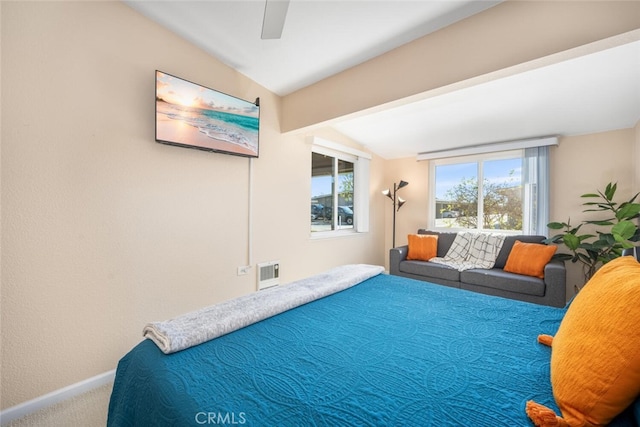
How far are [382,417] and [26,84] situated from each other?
7.98ft

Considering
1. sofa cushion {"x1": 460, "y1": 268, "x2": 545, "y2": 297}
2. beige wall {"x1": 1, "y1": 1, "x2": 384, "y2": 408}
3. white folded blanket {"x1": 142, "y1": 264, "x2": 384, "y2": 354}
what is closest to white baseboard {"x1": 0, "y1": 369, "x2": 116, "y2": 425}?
beige wall {"x1": 1, "y1": 1, "x2": 384, "y2": 408}

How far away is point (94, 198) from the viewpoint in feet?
5.86

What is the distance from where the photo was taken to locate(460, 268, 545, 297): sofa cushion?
8.77 feet

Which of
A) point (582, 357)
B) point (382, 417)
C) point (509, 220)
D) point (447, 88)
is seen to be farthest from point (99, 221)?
point (509, 220)

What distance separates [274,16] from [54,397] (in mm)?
2609

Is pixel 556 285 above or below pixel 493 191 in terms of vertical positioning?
below

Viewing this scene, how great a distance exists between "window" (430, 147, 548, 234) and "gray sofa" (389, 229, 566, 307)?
42 centimetres

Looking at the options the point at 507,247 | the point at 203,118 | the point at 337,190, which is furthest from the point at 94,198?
the point at 507,247

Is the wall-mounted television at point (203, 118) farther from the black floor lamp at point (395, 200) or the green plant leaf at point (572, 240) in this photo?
the green plant leaf at point (572, 240)

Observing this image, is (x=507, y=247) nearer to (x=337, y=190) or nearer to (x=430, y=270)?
(x=430, y=270)

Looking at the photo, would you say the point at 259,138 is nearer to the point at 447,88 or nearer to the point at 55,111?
the point at 55,111

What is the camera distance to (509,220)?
367cm

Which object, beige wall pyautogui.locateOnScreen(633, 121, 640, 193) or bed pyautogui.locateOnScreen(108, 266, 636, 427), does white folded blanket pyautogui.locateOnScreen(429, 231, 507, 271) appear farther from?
bed pyautogui.locateOnScreen(108, 266, 636, 427)

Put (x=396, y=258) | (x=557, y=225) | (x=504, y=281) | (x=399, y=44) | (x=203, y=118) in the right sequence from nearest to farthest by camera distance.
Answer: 1. (x=399, y=44)
2. (x=203, y=118)
3. (x=504, y=281)
4. (x=557, y=225)
5. (x=396, y=258)
